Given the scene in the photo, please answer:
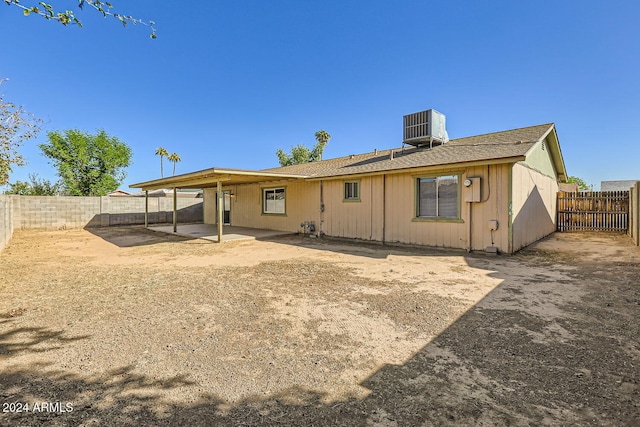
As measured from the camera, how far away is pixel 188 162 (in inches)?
2040

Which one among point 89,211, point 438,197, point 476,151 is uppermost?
point 476,151

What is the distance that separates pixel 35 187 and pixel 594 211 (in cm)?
3689

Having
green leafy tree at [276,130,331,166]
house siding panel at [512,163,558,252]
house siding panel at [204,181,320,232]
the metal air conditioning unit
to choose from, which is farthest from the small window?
green leafy tree at [276,130,331,166]

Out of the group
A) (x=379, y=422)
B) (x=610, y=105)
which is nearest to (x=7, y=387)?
(x=379, y=422)

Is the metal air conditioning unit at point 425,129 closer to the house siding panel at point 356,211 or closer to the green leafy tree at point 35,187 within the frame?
the house siding panel at point 356,211

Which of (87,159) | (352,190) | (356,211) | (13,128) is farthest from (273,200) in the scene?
(87,159)

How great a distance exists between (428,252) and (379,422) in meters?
7.14

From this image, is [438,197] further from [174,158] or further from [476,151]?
[174,158]

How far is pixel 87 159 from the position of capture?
2388cm

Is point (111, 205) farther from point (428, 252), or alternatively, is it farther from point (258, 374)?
point (258, 374)

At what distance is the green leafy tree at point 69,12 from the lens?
2.60m

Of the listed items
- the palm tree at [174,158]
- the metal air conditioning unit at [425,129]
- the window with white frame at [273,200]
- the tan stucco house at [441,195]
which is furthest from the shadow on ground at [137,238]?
the palm tree at [174,158]

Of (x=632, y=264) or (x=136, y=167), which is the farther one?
(x=136, y=167)

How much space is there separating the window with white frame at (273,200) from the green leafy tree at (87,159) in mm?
18712
